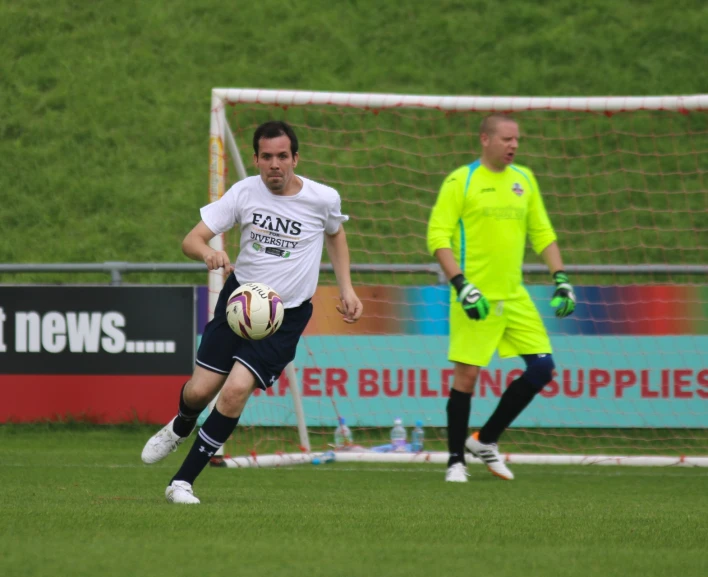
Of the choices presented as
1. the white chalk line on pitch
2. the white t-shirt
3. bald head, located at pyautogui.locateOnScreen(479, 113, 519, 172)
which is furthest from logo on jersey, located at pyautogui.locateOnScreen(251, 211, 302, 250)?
the white chalk line on pitch

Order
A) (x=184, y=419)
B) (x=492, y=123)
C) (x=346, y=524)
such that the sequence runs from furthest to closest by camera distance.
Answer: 1. (x=492, y=123)
2. (x=184, y=419)
3. (x=346, y=524)

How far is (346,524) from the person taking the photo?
5125 millimetres

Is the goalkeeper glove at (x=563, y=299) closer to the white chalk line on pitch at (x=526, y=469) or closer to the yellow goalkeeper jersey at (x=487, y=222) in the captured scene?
the yellow goalkeeper jersey at (x=487, y=222)

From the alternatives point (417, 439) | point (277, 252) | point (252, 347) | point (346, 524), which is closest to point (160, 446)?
point (252, 347)

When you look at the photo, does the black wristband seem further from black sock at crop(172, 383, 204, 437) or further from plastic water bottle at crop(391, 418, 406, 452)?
plastic water bottle at crop(391, 418, 406, 452)

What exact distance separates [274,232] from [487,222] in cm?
197

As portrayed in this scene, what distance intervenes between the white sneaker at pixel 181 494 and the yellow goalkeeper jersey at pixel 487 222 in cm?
249

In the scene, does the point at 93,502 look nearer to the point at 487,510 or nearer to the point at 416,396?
the point at 487,510

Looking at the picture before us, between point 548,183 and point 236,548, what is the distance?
10212 millimetres

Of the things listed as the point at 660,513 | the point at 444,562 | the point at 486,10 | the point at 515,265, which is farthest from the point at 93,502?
the point at 486,10

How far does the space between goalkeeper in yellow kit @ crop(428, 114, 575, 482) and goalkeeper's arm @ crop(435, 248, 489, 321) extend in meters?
0.11

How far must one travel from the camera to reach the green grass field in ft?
13.5

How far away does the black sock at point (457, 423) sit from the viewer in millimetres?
7734

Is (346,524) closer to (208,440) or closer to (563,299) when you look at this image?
(208,440)
